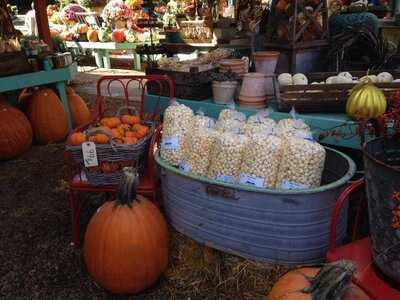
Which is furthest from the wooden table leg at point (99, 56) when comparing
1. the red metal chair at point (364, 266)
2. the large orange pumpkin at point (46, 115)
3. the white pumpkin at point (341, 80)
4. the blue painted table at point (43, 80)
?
the red metal chair at point (364, 266)

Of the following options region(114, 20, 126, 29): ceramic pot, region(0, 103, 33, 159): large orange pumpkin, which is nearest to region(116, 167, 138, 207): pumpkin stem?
region(0, 103, 33, 159): large orange pumpkin

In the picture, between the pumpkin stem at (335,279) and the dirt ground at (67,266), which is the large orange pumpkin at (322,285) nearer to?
the pumpkin stem at (335,279)

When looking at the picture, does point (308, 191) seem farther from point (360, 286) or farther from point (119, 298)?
point (119, 298)

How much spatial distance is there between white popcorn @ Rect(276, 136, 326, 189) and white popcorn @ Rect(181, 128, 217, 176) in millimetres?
430

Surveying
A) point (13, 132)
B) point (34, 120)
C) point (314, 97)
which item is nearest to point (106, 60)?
point (34, 120)

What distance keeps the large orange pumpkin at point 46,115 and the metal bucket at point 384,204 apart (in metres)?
4.02

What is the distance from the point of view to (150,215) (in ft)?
6.86

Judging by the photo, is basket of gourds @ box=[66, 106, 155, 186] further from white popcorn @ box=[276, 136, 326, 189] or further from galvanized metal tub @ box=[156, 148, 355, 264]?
white popcorn @ box=[276, 136, 326, 189]

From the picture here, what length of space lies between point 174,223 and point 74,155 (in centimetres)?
73

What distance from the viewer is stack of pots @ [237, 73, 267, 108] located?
259cm

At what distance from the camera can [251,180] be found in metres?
1.93

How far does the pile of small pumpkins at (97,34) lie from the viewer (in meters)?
9.52

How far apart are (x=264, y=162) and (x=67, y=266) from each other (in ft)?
4.76

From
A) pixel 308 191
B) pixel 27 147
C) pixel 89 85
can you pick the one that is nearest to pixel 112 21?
pixel 89 85
